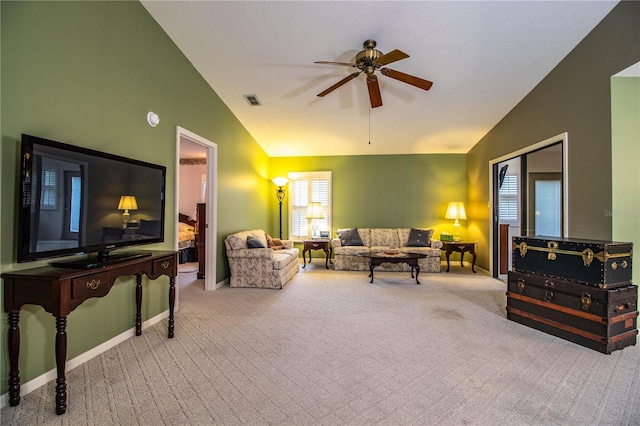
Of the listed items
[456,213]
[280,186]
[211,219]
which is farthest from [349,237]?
[211,219]

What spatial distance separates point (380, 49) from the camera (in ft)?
11.8

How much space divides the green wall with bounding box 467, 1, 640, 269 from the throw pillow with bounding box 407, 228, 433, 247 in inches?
101

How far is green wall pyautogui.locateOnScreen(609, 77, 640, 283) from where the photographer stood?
117 inches

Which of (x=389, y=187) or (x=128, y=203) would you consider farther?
(x=389, y=187)

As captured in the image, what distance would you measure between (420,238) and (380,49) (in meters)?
3.96

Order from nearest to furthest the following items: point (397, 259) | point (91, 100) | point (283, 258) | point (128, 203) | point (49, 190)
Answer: point (49, 190)
point (91, 100)
point (128, 203)
point (283, 258)
point (397, 259)

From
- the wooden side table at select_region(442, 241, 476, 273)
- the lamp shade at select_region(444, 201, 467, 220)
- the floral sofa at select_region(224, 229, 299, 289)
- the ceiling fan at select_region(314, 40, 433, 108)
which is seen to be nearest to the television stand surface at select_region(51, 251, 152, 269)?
the floral sofa at select_region(224, 229, 299, 289)

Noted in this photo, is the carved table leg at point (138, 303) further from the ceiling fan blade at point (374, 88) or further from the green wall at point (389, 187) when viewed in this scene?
the green wall at point (389, 187)

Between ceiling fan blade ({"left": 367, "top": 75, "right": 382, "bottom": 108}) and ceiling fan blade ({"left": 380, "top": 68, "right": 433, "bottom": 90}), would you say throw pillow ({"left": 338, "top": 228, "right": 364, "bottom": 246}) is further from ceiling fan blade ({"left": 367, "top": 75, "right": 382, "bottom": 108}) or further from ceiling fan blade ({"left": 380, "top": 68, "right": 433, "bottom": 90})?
ceiling fan blade ({"left": 380, "top": 68, "right": 433, "bottom": 90})

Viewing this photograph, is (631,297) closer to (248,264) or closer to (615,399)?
(615,399)

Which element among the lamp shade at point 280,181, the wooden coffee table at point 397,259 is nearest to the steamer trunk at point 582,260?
the wooden coffee table at point 397,259

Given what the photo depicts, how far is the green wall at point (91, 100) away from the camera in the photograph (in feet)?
6.30

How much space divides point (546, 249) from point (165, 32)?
487 centimetres

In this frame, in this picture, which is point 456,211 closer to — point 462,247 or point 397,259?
point 462,247
